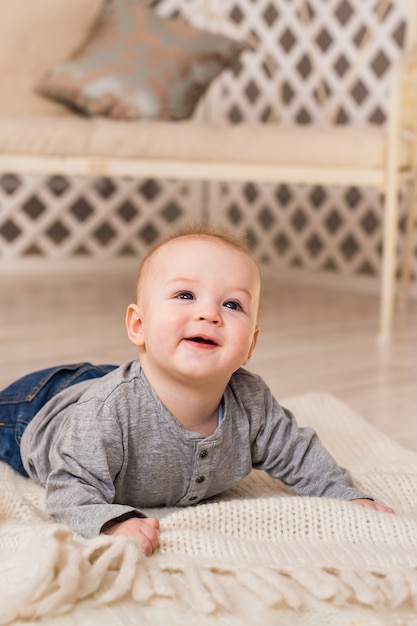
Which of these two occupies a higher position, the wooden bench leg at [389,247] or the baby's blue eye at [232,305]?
the baby's blue eye at [232,305]

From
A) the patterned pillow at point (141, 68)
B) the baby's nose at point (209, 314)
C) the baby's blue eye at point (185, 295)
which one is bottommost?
the baby's nose at point (209, 314)

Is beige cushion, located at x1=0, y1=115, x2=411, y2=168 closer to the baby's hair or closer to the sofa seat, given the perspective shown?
the sofa seat

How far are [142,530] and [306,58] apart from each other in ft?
8.85

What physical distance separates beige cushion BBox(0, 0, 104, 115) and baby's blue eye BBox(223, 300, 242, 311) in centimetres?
193

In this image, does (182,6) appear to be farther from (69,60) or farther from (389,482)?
(389,482)

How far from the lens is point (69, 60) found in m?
2.82

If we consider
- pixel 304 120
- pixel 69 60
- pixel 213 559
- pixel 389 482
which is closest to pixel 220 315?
pixel 213 559

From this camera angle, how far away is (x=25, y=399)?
4.14ft

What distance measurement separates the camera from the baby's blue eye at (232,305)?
3.44 ft

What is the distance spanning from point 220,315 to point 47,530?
289 millimetres

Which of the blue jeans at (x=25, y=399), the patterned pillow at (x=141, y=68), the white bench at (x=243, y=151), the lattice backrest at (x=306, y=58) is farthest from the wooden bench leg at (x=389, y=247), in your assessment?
the blue jeans at (x=25, y=399)

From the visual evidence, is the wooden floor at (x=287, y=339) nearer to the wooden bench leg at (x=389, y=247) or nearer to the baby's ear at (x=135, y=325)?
the wooden bench leg at (x=389, y=247)

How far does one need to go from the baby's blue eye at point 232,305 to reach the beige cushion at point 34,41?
1.93 m

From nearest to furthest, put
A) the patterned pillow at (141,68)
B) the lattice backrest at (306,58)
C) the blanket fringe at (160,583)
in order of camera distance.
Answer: the blanket fringe at (160,583) < the patterned pillow at (141,68) < the lattice backrest at (306,58)
